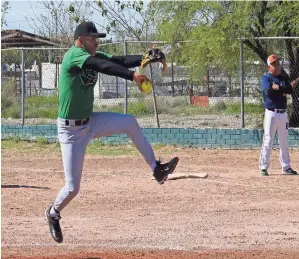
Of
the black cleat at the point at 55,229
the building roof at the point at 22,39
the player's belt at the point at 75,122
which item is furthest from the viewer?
the building roof at the point at 22,39

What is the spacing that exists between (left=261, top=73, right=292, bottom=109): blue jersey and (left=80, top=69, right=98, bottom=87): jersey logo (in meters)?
7.39

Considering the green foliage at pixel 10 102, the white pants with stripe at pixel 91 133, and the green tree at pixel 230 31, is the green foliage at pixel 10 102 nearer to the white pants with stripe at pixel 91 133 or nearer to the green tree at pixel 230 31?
the green tree at pixel 230 31

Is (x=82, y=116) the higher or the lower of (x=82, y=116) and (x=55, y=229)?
the higher

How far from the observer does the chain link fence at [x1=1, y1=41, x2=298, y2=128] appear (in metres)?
21.2

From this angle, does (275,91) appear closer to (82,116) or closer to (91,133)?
(91,133)

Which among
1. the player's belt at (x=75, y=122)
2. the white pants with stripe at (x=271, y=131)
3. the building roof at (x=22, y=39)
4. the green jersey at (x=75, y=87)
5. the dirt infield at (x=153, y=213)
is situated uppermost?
the building roof at (x=22, y=39)

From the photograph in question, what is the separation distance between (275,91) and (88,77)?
7.51 m

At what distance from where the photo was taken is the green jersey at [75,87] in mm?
8273

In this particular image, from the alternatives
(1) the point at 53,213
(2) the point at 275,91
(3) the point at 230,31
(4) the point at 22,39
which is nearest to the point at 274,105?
(2) the point at 275,91

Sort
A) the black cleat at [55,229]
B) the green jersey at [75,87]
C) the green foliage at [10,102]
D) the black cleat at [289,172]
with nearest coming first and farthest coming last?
the green jersey at [75,87]
the black cleat at [55,229]
the black cleat at [289,172]
the green foliage at [10,102]

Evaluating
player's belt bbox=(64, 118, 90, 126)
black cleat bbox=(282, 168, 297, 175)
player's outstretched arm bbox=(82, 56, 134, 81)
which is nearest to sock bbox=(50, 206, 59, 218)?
player's belt bbox=(64, 118, 90, 126)

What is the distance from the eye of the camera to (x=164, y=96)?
74.5 ft

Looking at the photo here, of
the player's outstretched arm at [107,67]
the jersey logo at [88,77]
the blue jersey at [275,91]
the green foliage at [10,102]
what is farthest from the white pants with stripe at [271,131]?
the green foliage at [10,102]

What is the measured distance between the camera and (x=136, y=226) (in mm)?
10836
